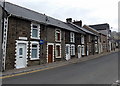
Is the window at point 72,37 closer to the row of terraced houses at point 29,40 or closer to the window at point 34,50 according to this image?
the row of terraced houses at point 29,40

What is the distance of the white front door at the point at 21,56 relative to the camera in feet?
39.1

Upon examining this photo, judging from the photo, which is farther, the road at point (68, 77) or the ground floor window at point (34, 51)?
the ground floor window at point (34, 51)

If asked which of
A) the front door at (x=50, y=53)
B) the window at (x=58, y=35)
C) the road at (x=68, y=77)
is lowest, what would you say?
the road at (x=68, y=77)

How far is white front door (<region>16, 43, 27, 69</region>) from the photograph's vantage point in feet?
39.1

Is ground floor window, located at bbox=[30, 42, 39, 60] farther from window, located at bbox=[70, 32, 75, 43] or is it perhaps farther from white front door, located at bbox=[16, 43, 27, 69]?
window, located at bbox=[70, 32, 75, 43]

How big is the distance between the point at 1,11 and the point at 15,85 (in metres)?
7.86

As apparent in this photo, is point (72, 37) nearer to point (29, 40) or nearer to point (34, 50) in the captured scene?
point (34, 50)

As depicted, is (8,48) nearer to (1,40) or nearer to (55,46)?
(1,40)

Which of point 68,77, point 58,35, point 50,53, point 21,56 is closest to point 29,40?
point 21,56

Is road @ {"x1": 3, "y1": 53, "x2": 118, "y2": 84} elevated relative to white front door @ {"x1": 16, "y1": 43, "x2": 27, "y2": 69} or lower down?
lower down

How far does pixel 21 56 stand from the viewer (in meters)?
12.2

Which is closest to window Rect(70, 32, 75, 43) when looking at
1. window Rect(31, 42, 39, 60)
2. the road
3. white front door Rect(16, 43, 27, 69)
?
window Rect(31, 42, 39, 60)

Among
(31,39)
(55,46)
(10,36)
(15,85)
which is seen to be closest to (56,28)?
(55,46)

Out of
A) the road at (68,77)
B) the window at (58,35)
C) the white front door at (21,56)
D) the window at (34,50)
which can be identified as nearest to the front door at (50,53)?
the window at (58,35)
